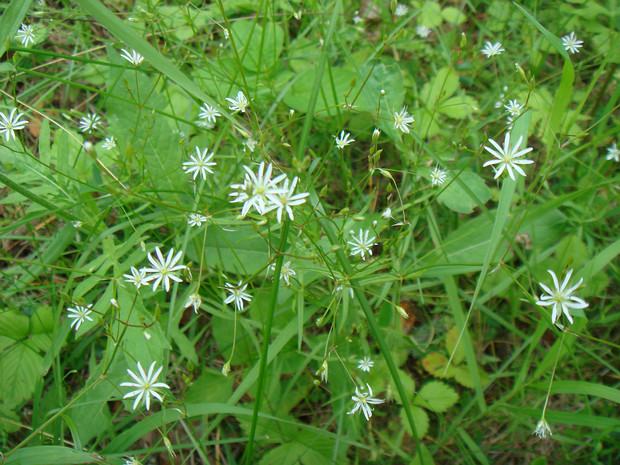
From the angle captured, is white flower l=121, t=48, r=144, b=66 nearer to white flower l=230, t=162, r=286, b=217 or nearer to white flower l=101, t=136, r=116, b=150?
white flower l=101, t=136, r=116, b=150

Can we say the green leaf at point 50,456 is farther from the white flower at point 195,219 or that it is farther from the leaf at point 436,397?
the leaf at point 436,397

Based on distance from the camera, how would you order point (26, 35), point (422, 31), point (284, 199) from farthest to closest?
point (422, 31)
point (26, 35)
point (284, 199)

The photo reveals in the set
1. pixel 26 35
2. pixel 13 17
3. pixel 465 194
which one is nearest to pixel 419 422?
pixel 465 194

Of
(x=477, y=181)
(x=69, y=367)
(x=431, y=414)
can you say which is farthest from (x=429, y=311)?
(x=69, y=367)

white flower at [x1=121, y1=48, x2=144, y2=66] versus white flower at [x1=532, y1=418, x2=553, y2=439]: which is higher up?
white flower at [x1=121, y1=48, x2=144, y2=66]

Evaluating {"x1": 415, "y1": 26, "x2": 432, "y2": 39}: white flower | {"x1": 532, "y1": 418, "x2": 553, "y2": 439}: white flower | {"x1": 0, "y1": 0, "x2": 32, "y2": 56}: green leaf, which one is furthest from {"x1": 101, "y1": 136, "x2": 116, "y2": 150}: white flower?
{"x1": 532, "y1": 418, "x2": 553, "y2": 439}: white flower

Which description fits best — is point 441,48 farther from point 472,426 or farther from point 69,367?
point 69,367

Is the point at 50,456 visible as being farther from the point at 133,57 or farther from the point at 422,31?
the point at 422,31
